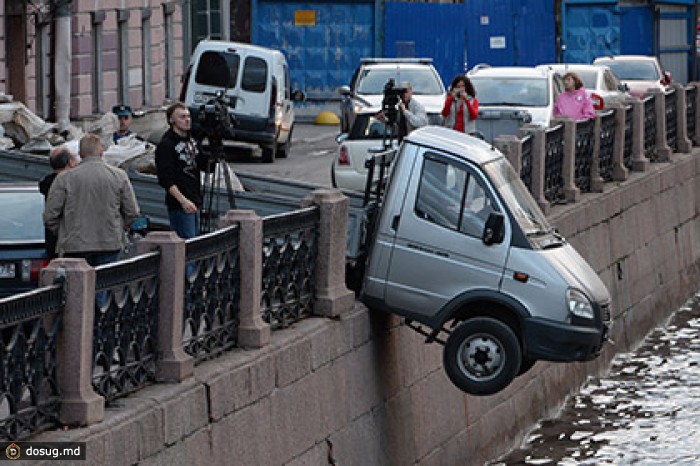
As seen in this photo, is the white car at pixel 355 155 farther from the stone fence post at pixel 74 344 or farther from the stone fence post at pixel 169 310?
the stone fence post at pixel 74 344

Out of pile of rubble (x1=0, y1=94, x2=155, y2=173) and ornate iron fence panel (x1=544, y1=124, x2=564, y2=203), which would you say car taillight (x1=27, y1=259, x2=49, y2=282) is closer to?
pile of rubble (x1=0, y1=94, x2=155, y2=173)

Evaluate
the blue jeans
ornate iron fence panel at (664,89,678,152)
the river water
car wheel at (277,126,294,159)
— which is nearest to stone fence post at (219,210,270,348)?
the blue jeans

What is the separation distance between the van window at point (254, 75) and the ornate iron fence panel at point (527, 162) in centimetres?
1358

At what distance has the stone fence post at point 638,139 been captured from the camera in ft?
95.4

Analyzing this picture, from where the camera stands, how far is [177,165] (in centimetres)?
1578

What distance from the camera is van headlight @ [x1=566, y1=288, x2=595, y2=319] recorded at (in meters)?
15.3

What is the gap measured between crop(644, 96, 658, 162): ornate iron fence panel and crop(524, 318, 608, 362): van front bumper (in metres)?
15.3

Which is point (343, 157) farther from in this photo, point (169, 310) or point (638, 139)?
point (169, 310)

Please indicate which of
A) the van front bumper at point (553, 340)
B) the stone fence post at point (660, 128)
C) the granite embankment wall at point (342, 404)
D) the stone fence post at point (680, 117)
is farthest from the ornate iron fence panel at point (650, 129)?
the van front bumper at point (553, 340)

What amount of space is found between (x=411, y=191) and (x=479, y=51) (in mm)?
36756

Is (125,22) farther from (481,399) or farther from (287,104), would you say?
(481,399)

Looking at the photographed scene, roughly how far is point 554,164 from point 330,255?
367 inches

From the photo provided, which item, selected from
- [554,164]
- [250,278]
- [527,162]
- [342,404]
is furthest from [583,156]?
[250,278]

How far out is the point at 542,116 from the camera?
95.3ft
